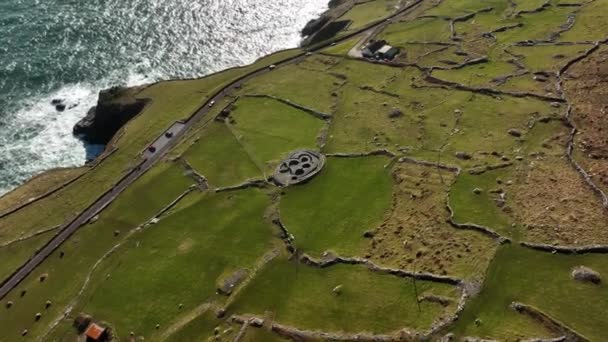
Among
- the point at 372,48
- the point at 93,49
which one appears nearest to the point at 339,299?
the point at 372,48

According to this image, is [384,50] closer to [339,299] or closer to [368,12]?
[368,12]

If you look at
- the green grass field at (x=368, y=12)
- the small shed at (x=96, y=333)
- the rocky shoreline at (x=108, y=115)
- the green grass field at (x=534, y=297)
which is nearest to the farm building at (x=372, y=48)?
the green grass field at (x=368, y=12)

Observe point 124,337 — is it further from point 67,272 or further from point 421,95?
point 421,95

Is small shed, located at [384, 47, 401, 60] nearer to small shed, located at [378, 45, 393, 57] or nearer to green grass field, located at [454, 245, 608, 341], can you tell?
small shed, located at [378, 45, 393, 57]

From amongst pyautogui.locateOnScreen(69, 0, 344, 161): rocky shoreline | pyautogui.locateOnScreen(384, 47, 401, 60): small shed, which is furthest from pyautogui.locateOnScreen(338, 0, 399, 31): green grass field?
pyautogui.locateOnScreen(69, 0, 344, 161): rocky shoreline

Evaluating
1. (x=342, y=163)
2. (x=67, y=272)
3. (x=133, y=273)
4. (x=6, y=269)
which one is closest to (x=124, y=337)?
(x=133, y=273)

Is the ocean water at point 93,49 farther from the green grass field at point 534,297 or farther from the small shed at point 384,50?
the green grass field at point 534,297
